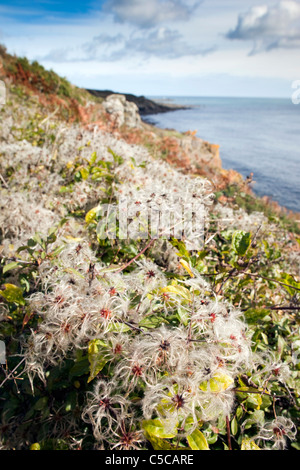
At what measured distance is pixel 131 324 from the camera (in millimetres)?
1509

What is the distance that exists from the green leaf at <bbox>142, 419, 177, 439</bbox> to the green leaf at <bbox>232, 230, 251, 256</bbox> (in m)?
1.13

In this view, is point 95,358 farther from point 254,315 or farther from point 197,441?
point 254,315

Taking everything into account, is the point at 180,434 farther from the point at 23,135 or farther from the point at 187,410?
the point at 23,135

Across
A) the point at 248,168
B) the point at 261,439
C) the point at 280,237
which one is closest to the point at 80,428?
the point at 261,439

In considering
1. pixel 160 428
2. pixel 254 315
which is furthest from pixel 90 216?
pixel 160 428

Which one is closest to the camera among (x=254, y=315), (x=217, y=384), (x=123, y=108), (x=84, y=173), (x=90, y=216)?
(x=217, y=384)

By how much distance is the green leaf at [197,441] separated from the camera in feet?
4.44

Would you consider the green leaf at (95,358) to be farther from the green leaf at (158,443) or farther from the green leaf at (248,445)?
the green leaf at (248,445)

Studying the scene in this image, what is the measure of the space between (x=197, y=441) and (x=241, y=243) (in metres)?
1.20

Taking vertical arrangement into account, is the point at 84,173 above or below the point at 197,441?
above

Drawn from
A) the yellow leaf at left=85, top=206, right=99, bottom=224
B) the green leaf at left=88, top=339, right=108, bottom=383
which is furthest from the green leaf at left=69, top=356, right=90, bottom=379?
the yellow leaf at left=85, top=206, right=99, bottom=224

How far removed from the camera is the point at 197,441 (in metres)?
1.37

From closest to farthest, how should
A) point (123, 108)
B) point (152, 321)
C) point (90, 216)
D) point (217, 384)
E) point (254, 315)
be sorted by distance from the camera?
point (217, 384)
point (152, 321)
point (254, 315)
point (90, 216)
point (123, 108)

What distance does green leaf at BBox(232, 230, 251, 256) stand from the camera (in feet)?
6.66
